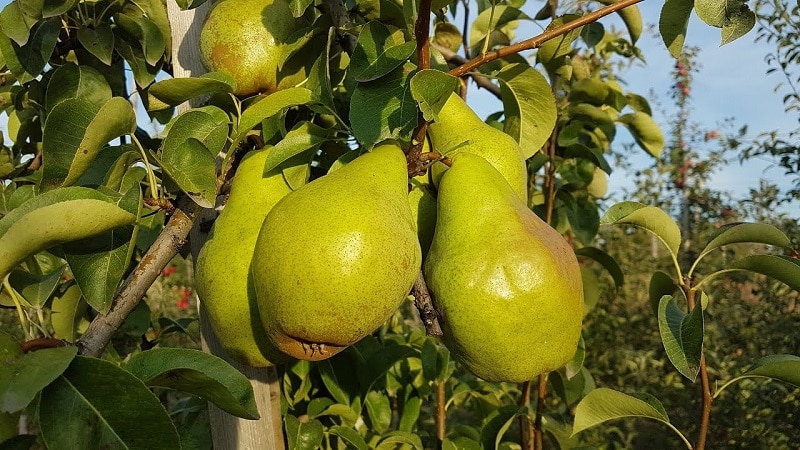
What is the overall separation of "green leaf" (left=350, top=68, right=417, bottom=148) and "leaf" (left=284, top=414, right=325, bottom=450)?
1.98 ft

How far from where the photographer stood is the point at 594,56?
2.15 metres

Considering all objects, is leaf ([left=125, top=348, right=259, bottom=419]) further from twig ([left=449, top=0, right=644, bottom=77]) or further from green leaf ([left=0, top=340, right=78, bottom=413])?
twig ([left=449, top=0, right=644, bottom=77])

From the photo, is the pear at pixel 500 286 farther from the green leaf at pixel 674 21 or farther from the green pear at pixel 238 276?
the green leaf at pixel 674 21

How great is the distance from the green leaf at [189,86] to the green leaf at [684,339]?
662mm

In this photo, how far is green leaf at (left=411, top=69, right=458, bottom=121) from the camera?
688 mm

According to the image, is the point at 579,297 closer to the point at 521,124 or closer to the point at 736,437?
the point at 521,124

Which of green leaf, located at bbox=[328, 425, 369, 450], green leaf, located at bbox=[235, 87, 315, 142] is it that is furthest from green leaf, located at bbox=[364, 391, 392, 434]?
green leaf, located at bbox=[235, 87, 315, 142]

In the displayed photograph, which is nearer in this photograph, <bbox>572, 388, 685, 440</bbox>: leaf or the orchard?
the orchard

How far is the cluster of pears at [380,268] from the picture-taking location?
2.12 feet

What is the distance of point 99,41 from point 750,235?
1.07m

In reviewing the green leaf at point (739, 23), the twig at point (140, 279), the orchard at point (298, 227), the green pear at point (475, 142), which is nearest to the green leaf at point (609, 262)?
the orchard at point (298, 227)

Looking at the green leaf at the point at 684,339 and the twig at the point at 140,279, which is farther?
the green leaf at the point at 684,339

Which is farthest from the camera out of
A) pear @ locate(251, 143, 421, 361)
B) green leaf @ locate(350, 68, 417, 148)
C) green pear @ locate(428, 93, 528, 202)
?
green pear @ locate(428, 93, 528, 202)

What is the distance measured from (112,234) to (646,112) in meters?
1.39
